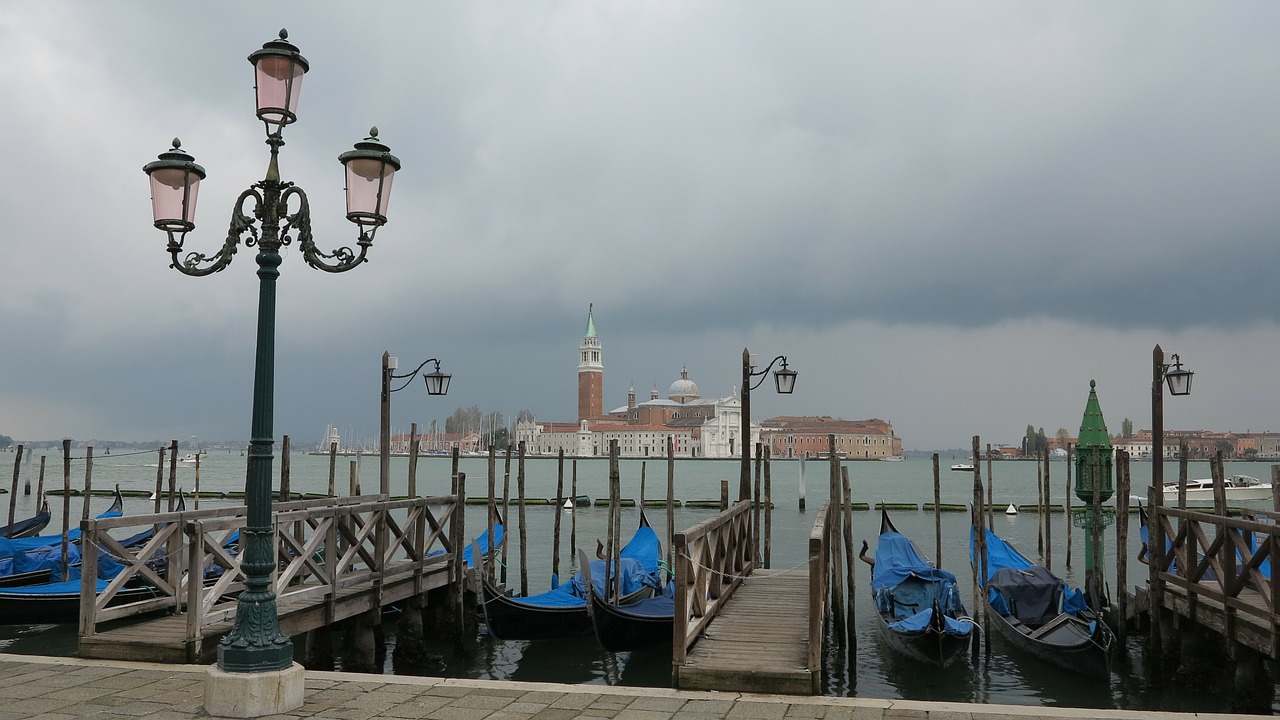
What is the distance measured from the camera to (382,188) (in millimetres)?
4762

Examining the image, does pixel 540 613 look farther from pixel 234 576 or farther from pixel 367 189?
pixel 367 189

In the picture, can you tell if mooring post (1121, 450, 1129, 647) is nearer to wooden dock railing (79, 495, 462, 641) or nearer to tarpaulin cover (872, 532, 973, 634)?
tarpaulin cover (872, 532, 973, 634)

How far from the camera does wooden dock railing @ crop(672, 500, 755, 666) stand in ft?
18.2

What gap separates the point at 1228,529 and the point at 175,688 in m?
7.27

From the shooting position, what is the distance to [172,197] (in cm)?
475

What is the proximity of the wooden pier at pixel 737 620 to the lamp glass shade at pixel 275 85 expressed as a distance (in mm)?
3114

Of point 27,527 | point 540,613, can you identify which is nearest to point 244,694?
point 540,613

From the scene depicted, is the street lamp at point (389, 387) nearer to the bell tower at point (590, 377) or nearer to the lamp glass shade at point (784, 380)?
the lamp glass shade at point (784, 380)

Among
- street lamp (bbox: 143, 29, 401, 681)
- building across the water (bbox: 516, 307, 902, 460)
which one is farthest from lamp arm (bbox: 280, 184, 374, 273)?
building across the water (bbox: 516, 307, 902, 460)

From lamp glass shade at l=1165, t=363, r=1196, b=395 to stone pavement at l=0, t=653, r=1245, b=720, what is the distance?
6373mm

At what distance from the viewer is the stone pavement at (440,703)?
441 cm

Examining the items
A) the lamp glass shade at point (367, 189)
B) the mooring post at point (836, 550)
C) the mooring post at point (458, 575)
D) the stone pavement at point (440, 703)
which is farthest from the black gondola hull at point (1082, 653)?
the lamp glass shade at point (367, 189)

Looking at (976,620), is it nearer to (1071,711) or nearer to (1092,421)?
(1071,711)

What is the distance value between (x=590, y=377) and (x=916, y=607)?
107 meters
